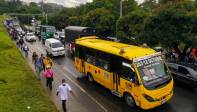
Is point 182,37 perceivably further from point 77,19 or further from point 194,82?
point 77,19

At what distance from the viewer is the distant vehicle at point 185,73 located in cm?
1716

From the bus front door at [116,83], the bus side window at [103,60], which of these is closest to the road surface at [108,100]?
the bus front door at [116,83]

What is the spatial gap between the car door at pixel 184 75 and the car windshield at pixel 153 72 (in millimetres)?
2996

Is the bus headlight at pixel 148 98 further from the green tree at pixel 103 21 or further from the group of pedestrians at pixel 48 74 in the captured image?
the green tree at pixel 103 21

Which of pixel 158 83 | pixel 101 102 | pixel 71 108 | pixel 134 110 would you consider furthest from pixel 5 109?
pixel 158 83

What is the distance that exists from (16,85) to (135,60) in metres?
7.88

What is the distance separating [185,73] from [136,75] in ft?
16.9

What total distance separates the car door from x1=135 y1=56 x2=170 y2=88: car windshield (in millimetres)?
2996

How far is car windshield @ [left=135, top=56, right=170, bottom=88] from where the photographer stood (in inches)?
559

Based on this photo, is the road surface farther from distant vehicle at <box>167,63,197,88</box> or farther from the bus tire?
distant vehicle at <box>167,63,197,88</box>

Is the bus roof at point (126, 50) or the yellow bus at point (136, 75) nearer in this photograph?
the yellow bus at point (136, 75)

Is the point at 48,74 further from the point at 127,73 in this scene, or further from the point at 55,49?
the point at 55,49

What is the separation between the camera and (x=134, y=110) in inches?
589

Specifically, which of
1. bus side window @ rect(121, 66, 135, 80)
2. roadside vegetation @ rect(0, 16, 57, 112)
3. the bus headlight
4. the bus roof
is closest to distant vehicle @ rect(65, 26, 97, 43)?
roadside vegetation @ rect(0, 16, 57, 112)
